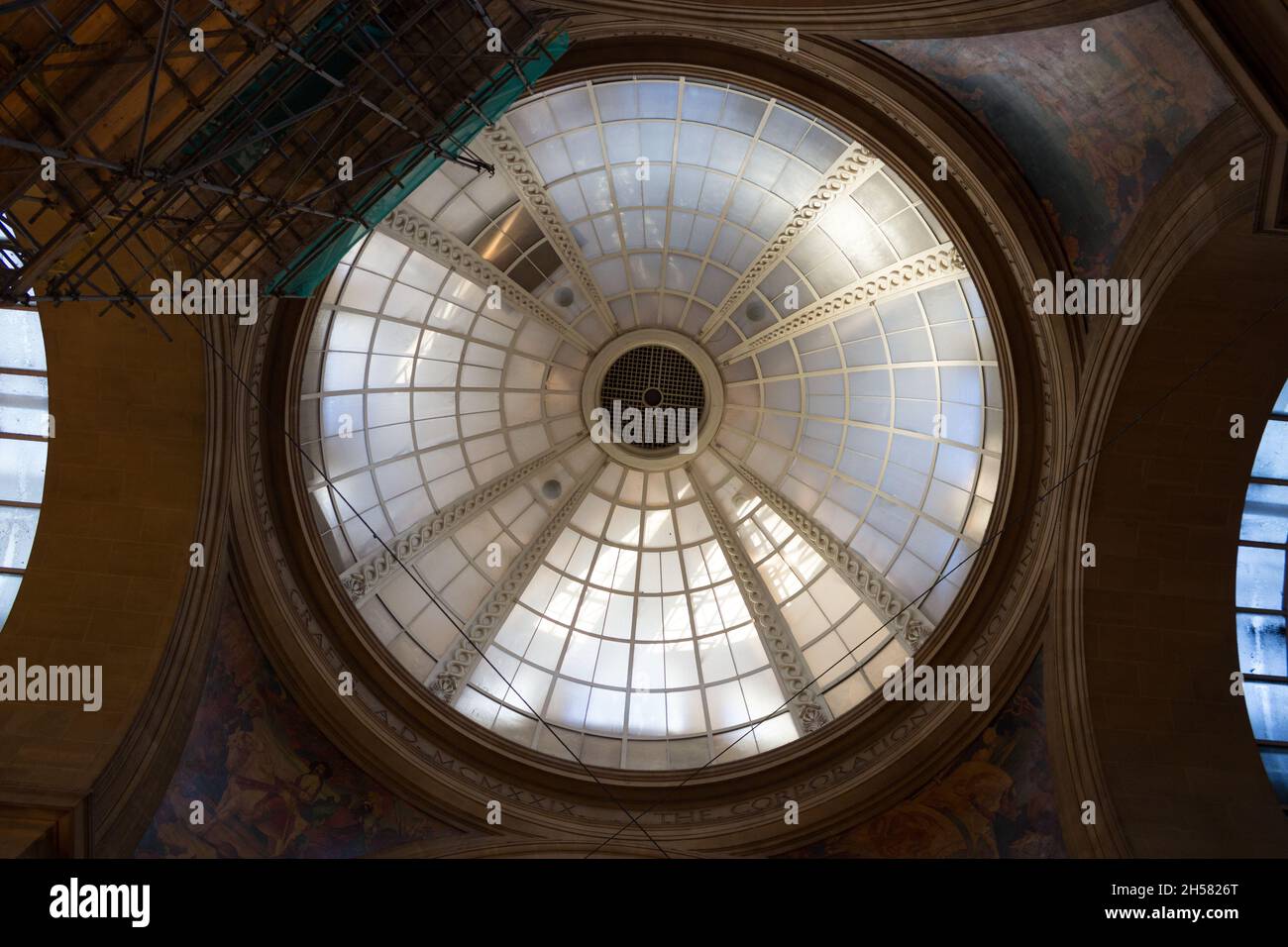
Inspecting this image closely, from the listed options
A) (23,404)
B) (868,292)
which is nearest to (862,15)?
(868,292)

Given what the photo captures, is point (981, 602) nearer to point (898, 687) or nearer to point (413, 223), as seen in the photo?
point (898, 687)

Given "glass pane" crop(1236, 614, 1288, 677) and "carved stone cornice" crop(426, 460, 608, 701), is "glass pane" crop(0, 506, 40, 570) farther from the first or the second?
"glass pane" crop(1236, 614, 1288, 677)

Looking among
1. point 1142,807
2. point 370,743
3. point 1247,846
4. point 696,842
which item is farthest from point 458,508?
point 1247,846

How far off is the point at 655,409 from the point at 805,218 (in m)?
4.21

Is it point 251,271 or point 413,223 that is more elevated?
point 413,223

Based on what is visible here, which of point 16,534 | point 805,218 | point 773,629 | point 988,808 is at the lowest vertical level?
point 988,808

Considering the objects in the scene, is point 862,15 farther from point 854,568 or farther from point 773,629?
point 773,629

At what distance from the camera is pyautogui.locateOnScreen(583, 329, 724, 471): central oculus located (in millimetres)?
18938

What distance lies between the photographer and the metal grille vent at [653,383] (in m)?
19.0

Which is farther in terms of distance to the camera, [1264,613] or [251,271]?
[1264,613]

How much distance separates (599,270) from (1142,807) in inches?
428

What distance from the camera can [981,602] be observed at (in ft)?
50.1

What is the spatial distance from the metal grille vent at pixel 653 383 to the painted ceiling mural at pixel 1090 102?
7492 millimetres

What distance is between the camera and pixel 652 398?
19.0 metres
